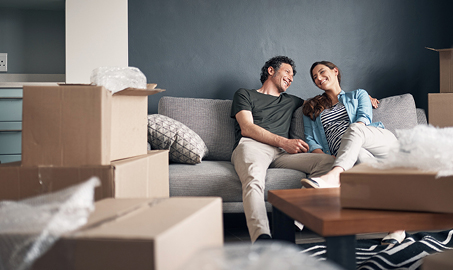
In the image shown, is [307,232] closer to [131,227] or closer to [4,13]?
[131,227]

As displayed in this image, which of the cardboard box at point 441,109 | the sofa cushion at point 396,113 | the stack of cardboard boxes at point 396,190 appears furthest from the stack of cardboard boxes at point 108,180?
the cardboard box at point 441,109

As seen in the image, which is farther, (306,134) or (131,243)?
(306,134)

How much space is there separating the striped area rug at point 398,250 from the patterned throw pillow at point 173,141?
32.3 inches

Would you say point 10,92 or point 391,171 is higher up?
point 10,92

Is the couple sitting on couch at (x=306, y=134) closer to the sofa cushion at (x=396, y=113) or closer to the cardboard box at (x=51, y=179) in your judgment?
the sofa cushion at (x=396, y=113)

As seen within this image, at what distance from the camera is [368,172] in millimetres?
907

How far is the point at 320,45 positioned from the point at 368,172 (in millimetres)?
2489

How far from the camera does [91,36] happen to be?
280cm

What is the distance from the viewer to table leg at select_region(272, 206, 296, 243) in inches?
47.6

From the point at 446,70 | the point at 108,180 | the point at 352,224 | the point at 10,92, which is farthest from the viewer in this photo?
the point at 446,70

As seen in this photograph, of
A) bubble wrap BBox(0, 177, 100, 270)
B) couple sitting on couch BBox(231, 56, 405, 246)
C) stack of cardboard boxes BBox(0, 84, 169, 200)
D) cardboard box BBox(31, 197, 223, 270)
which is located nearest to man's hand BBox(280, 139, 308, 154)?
couple sitting on couch BBox(231, 56, 405, 246)

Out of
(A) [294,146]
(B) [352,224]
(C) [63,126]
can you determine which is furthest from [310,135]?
(C) [63,126]

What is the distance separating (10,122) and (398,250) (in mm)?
2789

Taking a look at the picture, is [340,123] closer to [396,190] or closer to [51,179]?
[396,190]
